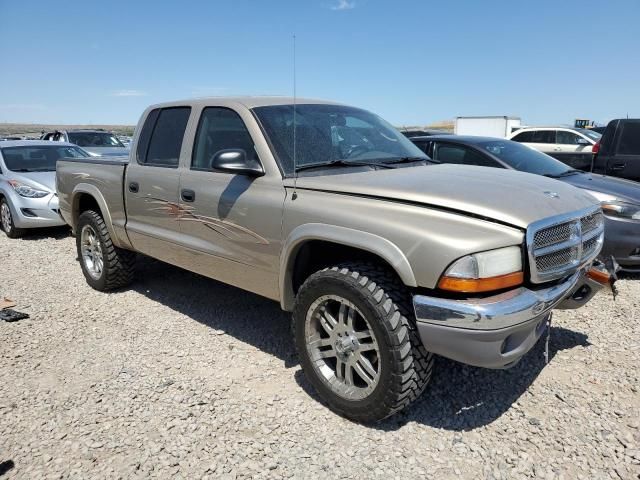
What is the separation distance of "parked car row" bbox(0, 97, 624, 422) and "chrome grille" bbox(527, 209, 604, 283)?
11 millimetres

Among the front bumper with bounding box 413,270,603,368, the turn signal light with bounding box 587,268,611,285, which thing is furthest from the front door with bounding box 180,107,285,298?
the turn signal light with bounding box 587,268,611,285

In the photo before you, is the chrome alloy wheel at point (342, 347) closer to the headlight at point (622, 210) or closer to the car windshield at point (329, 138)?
the car windshield at point (329, 138)

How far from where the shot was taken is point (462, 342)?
246cm

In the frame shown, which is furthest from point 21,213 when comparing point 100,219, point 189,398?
point 189,398

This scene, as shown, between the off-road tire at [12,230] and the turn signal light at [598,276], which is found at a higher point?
the turn signal light at [598,276]

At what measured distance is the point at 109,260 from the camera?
5.20 metres

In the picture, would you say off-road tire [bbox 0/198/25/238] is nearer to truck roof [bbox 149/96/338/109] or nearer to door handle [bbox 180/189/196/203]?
truck roof [bbox 149/96/338/109]

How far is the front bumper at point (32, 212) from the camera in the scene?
8273 mm

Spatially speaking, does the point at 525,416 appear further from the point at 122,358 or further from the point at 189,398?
the point at 122,358

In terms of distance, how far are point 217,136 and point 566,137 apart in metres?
14.8

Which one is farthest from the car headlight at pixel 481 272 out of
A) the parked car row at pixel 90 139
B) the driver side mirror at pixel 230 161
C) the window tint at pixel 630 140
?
the parked car row at pixel 90 139

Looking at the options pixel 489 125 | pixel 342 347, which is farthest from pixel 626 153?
pixel 489 125

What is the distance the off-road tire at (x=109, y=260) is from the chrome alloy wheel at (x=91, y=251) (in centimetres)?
6

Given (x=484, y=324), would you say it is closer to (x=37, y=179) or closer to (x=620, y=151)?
(x=620, y=151)
